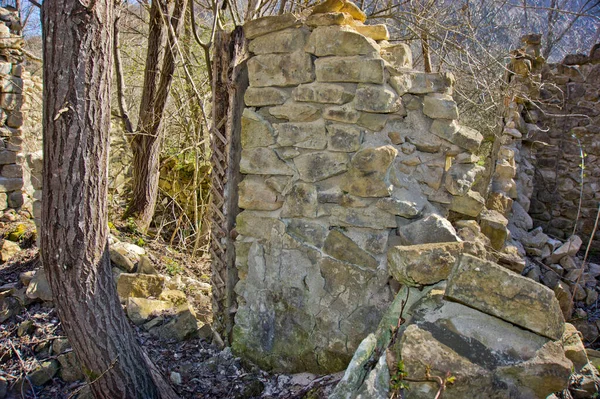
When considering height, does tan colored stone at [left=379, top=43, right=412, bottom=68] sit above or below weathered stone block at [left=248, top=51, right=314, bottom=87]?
above

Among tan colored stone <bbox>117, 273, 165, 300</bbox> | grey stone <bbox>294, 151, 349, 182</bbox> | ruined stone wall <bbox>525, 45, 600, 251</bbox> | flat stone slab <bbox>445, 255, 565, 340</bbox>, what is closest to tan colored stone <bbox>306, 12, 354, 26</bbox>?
grey stone <bbox>294, 151, 349, 182</bbox>

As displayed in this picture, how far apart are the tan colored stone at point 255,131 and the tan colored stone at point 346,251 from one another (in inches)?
27.9

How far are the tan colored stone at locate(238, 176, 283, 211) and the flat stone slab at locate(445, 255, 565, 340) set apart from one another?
4.37 feet

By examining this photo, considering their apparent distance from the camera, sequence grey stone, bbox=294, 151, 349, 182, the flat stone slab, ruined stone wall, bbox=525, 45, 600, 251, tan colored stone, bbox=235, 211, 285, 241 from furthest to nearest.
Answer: ruined stone wall, bbox=525, 45, 600, 251 → tan colored stone, bbox=235, 211, 285, 241 → grey stone, bbox=294, 151, 349, 182 → the flat stone slab

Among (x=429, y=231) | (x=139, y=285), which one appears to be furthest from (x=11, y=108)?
(x=429, y=231)

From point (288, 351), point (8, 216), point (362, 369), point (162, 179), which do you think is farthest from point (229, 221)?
point (8, 216)

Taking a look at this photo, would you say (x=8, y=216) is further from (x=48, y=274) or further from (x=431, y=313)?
(x=431, y=313)

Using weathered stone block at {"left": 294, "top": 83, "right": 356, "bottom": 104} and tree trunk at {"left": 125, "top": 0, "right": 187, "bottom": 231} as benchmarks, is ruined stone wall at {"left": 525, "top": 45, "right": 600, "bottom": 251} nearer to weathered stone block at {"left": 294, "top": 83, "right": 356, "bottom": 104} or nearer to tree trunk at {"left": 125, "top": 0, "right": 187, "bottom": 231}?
weathered stone block at {"left": 294, "top": 83, "right": 356, "bottom": 104}

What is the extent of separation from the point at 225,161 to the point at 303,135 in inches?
24.4

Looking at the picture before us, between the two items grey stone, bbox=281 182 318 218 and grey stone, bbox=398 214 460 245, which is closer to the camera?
grey stone, bbox=398 214 460 245

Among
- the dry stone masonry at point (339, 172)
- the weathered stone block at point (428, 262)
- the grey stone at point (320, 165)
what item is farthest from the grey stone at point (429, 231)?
the grey stone at point (320, 165)

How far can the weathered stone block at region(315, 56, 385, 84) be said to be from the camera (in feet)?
9.34

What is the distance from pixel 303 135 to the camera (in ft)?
9.96

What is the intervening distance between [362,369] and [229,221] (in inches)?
61.1
